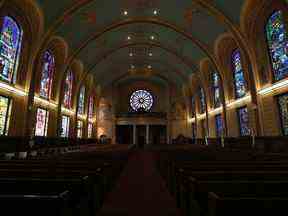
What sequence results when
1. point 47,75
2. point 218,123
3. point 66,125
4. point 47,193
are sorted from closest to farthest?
point 47,193, point 47,75, point 218,123, point 66,125

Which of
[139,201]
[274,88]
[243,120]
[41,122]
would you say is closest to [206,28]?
[274,88]

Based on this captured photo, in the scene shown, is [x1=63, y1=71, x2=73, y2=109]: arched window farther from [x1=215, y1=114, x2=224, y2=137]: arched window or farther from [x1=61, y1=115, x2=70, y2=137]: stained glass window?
[x1=215, y1=114, x2=224, y2=137]: arched window

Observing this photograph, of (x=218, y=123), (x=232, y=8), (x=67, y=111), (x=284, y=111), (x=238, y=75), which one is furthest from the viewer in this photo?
(x=67, y=111)

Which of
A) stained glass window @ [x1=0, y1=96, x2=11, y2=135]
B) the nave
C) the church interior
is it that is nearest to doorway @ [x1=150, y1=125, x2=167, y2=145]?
the church interior

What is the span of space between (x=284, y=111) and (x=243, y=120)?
4.02 m

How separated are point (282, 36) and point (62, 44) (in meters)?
15.6

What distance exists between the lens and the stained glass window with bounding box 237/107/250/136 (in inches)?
524

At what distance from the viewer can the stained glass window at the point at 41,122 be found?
1334 centimetres

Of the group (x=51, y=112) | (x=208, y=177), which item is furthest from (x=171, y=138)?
(x=208, y=177)

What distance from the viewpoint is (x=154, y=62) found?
2436 cm

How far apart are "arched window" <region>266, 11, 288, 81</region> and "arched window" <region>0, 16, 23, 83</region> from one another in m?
15.4

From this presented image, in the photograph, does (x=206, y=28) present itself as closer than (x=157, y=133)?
Yes

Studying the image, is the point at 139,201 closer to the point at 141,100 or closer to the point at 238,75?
the point at 238,75

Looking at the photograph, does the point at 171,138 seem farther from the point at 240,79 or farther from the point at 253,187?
the point at 253,187
